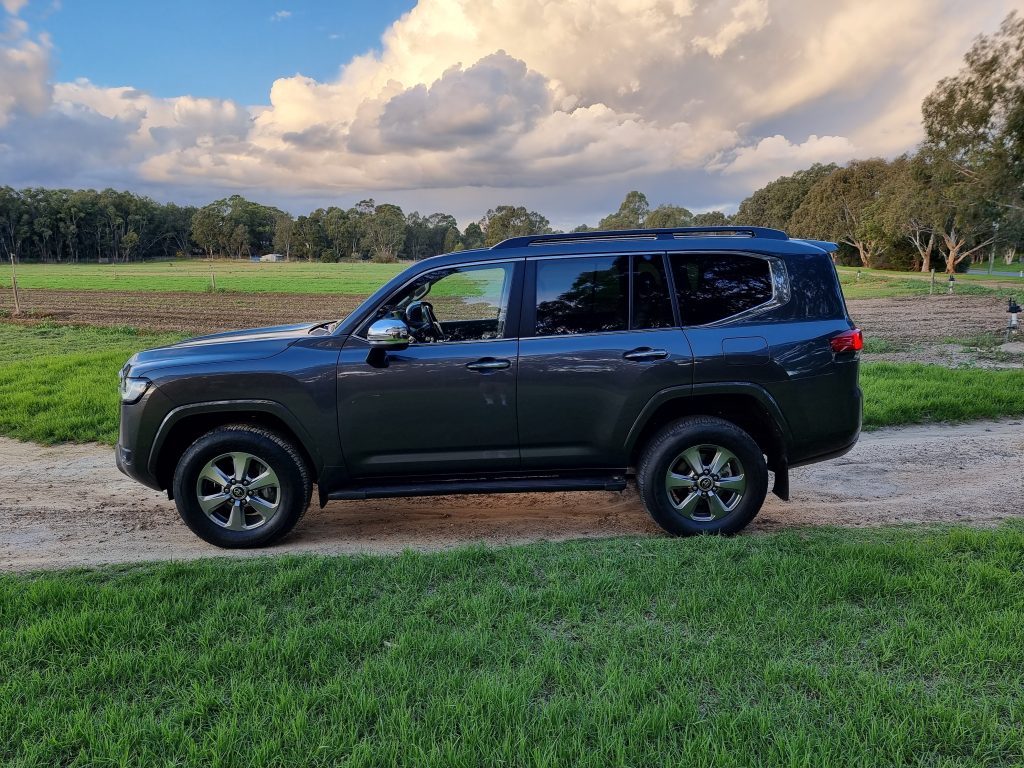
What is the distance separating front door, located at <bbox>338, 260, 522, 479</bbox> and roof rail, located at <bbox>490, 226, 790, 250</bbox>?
9.5 inches

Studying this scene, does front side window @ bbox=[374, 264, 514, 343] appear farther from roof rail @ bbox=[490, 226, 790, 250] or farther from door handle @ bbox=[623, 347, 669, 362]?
door handle @ bbox=[623, 347, 669, 362]

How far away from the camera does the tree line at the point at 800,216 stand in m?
27.7

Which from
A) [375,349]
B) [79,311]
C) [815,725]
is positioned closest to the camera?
[815,725]

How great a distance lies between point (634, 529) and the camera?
4934 millimetres

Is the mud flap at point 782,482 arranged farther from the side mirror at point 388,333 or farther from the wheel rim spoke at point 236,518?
the wheel rim spoke at point 236,518

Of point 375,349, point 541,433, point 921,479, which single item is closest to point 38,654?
point 375,349

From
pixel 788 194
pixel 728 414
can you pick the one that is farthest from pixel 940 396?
Result: pixel 788 194

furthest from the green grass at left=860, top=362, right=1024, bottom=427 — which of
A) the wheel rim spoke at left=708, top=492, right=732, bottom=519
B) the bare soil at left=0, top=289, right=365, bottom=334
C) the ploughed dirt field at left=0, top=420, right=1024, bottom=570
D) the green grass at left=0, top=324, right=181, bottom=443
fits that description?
the bare soil at left=0, top=289, right=365, bottom=334

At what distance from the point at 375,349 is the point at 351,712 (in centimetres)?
238

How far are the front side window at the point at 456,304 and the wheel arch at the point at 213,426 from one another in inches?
37.4

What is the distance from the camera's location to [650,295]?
4.57 metres

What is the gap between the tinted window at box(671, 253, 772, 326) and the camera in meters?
4.59

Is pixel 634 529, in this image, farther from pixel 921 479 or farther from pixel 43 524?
pixel 43 524

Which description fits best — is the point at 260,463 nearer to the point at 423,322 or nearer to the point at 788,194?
the point at 423,322
